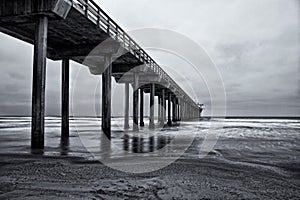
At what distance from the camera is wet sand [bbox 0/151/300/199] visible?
14.0 ft

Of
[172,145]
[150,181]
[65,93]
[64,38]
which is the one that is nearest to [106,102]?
[65,93]

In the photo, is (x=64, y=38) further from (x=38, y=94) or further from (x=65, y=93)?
(x=38, y=94)

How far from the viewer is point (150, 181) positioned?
519cm

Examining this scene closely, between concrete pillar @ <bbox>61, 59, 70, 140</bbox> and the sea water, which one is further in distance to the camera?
concrete pillar @ <bbox>61, 59, 70, 140</bbox>

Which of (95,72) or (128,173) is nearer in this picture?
(128,173)

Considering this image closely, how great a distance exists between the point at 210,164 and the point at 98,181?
143 inches

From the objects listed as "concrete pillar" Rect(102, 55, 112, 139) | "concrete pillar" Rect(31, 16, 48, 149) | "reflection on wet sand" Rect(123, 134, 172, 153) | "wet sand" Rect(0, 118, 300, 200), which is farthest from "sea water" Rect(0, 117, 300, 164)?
"wet sand" Rect(0, 118, 300, 200)

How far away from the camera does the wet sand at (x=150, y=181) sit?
4273 mm

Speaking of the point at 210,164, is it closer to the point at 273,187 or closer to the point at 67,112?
the point at 273,187

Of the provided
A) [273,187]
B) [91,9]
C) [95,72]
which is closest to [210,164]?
[273,187]

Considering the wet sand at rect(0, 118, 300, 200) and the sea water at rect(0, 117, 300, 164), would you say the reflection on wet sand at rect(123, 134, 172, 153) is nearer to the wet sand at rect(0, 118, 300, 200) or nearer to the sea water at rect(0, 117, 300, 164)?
the sea water at rect(0, 117, 300, 164)

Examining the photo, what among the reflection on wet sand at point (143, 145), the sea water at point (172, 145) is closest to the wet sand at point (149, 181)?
the sea water at point (172, 145)

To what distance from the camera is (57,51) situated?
1684cm

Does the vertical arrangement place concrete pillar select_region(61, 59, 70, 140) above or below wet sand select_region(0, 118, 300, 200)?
above
